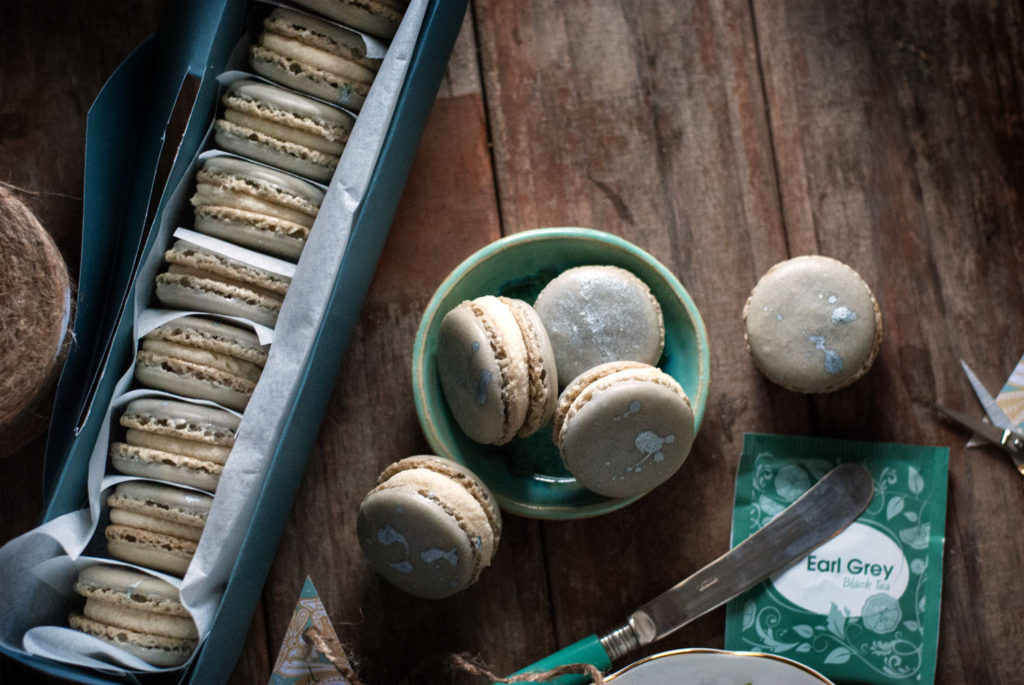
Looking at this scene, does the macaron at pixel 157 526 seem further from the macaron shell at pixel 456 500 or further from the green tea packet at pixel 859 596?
the green tea packet at pixel 859 596

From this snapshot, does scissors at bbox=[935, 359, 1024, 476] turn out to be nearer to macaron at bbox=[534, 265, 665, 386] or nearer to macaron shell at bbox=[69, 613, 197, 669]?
macaron at bbox=[534, 265, 665, 386]

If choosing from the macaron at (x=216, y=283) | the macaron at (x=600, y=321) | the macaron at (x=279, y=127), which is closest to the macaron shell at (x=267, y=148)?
the macaron at (x=279, y=127)

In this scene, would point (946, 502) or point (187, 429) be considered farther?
point (946, 502)

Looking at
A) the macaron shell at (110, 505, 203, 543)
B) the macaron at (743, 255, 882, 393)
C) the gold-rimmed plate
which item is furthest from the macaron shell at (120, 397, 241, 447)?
the macaron at (743, 255, 882, 393)

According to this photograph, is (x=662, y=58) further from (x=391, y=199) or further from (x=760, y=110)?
(x=391, y=199)

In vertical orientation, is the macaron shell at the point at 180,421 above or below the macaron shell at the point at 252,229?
below

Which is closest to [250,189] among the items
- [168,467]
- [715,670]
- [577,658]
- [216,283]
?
[216,283]

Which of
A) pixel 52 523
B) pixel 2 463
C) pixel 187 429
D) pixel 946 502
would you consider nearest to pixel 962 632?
pixel 946 502
